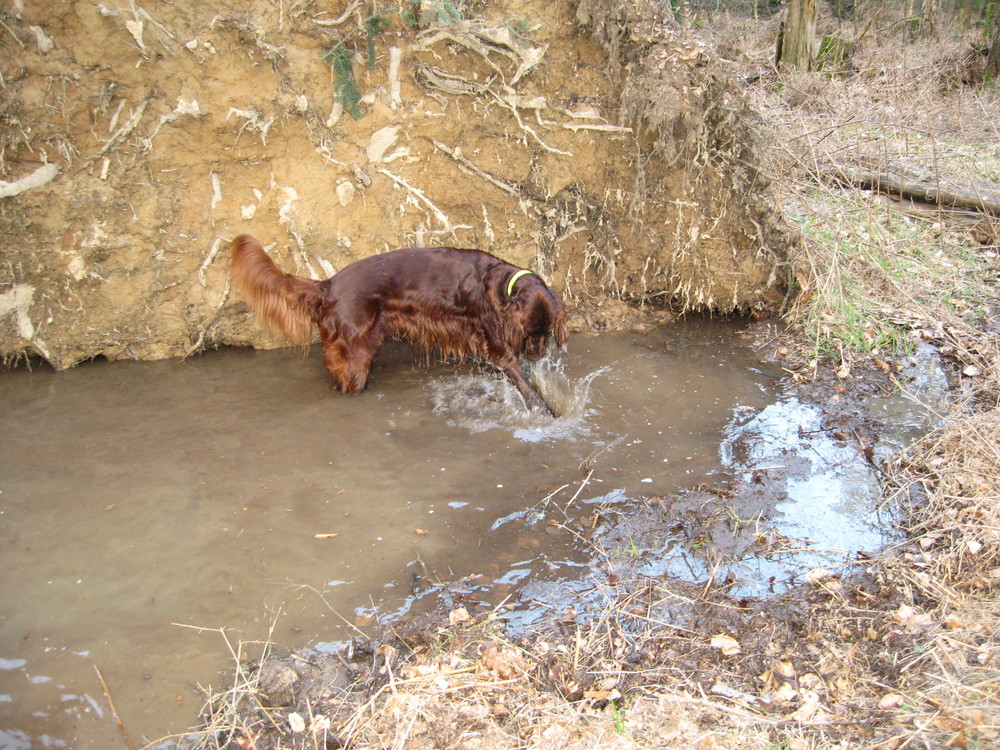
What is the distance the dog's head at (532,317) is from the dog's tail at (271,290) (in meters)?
1.33

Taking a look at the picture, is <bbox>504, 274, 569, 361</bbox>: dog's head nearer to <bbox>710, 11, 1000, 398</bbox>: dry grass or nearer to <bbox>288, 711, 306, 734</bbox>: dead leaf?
<bbox>710, 11, 1000, 398</bbox>: dry grass

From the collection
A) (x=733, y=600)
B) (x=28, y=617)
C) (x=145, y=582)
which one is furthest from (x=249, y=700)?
(x=733, y=600)

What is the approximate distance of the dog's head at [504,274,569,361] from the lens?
4.68m

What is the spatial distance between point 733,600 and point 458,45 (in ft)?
14.7

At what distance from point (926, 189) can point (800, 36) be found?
4265 mm

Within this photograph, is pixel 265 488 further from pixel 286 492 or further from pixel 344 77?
pixel 344 77

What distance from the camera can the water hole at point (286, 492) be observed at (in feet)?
9.11

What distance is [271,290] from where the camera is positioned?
4691 mm

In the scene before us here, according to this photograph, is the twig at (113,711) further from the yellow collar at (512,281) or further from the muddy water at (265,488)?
the yellow collar at (512,281)

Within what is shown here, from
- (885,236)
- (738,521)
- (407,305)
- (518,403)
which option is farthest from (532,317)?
(885,236)

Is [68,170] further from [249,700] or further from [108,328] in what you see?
[249,700]

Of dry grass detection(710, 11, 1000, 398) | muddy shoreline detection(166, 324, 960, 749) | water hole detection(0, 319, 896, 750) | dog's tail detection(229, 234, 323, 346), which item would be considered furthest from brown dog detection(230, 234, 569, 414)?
dry grass detection(710, 11, 1000, 398)

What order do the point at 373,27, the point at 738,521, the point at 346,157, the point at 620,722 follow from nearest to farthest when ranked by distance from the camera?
the point at 620,722 → the point at 738,521 → the point at 373,27 → the point at 346,157

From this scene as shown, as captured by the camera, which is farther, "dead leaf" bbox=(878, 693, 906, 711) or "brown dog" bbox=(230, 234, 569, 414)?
"brown dog" bbox=(230, 234, 569, 414)
